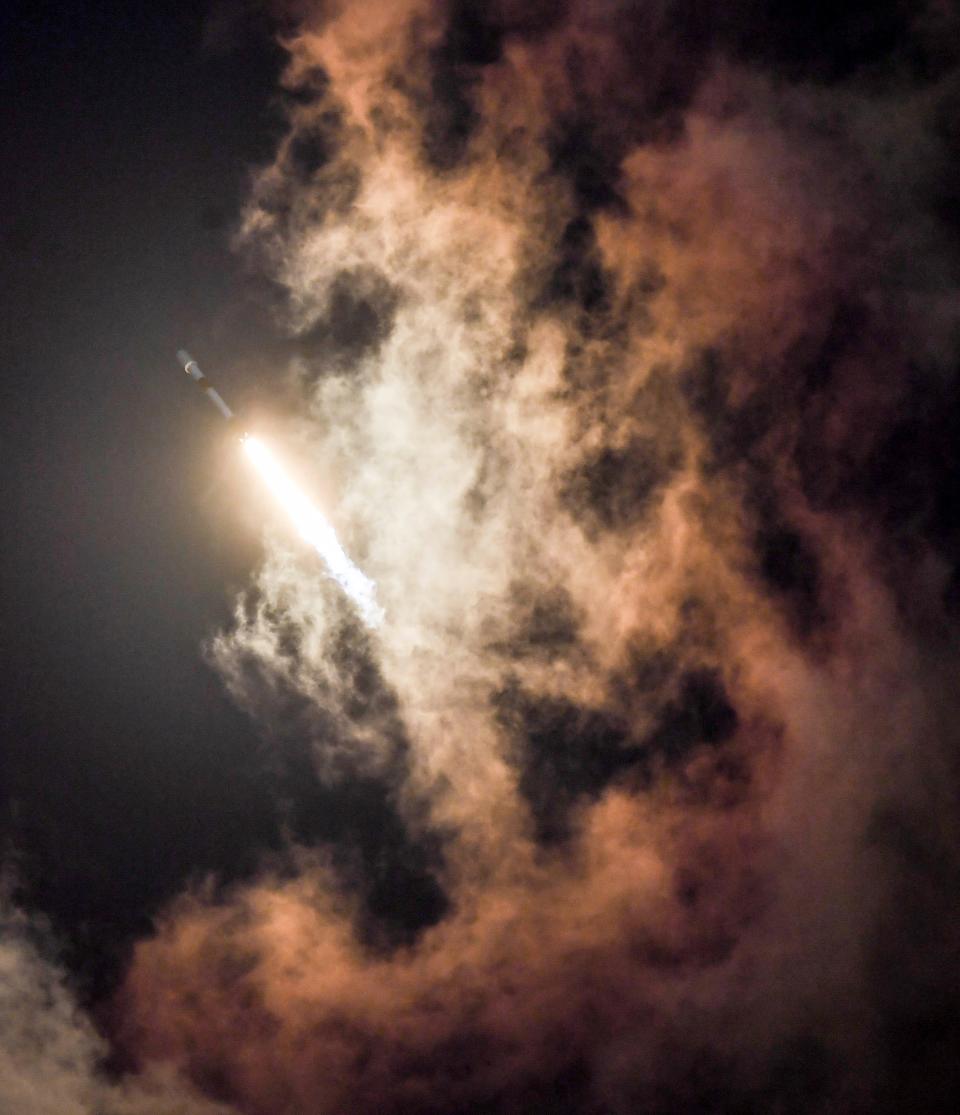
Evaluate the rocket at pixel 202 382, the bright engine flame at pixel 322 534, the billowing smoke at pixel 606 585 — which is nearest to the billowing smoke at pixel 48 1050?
the billowing smoke at pixel 606 585

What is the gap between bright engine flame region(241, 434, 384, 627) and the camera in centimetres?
1309

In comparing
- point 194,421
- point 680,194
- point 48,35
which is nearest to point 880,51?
point 680,194

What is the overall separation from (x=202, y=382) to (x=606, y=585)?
7.73 m

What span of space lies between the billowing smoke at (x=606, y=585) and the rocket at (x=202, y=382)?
1.39 metres

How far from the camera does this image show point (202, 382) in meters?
13.1

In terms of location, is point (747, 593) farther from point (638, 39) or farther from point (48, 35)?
point (48, 35)

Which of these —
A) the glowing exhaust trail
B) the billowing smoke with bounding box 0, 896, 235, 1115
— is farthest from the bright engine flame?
the billowing smoke with bounding box 0, 896, 235, 1115

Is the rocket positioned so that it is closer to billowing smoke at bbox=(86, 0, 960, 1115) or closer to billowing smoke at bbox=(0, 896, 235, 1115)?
billowing smoke at bbox=(86, 0, 960, 1115)

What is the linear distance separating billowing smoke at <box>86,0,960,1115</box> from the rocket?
4.56ft

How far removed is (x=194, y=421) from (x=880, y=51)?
39.4 feet

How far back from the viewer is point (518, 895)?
13.1 m

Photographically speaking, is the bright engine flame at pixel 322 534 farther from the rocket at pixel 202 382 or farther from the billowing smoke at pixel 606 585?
the rocket at pixel 202 382

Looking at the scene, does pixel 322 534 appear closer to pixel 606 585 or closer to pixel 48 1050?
pixel 606 585

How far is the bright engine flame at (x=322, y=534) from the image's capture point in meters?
13.1
